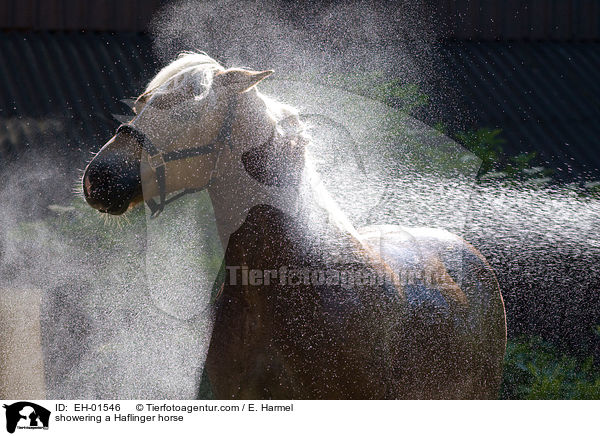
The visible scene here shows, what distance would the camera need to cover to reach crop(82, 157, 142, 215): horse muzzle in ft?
5.83

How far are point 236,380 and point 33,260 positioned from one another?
8.02 ft

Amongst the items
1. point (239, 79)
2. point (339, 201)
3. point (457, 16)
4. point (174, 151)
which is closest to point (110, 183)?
point (174, 151)

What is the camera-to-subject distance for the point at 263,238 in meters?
1.79

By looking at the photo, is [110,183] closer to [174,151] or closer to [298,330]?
[174,151]

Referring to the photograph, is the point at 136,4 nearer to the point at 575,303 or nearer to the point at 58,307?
the point at 58,307

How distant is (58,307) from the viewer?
3.71m

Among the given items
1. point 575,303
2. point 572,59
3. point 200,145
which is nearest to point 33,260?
point 200,145
